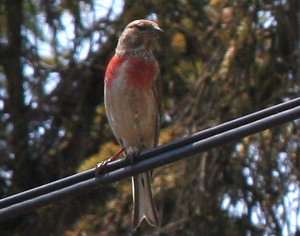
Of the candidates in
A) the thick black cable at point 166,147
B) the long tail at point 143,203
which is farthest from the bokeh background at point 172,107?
the thick black cable at point 166,147

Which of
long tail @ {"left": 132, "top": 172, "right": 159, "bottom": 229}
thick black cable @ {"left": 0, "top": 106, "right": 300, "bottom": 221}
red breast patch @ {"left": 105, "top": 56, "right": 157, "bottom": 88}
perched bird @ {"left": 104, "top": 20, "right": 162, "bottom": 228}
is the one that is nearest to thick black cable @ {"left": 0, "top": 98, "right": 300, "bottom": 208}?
thick black cable @ {"left": 0, "top": 106, "right": 300, "bottom": 221}

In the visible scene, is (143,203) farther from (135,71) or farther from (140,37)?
(140,37)

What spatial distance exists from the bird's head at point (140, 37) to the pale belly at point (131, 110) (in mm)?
421

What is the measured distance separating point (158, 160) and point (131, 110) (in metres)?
1.98

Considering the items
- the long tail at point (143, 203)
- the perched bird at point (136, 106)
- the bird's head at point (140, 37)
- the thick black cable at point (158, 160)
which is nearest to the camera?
the thick black cable at point (158, 160)

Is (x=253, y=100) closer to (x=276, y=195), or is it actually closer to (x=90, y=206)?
(x=276, y=195)

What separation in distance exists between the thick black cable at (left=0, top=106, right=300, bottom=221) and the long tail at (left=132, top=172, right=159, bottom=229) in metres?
1.53

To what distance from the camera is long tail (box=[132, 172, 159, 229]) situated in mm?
6523

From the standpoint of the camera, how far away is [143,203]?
21.8 ft

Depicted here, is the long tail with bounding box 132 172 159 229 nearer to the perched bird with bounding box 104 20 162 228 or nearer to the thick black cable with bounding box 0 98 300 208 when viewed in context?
the perched bird with bounding box 104 20 162 228

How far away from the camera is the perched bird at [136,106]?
6.75m

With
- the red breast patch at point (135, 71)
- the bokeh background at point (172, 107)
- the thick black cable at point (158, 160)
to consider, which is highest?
the thick black cable at point (158, 160)

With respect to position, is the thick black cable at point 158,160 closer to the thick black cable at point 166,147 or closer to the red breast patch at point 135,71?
the thick black cable at point 166,147

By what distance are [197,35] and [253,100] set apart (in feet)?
4.34
